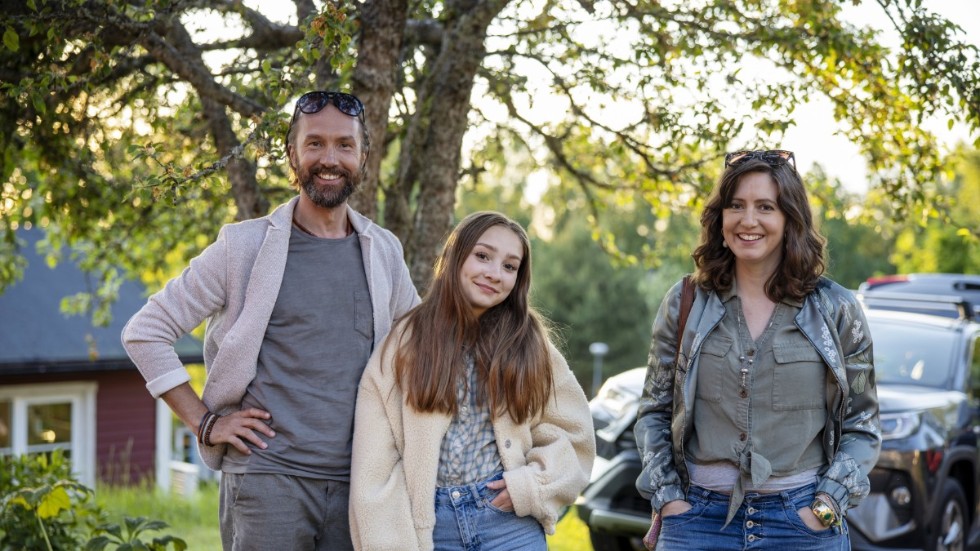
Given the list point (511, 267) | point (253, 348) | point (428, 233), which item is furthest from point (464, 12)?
point (253, 348)

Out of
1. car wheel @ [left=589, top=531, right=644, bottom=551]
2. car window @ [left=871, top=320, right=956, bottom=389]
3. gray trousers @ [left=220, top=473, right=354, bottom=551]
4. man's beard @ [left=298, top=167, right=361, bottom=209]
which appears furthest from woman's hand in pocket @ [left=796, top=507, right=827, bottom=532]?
car window @ [left=871, top=320, right=956, bottom=389]

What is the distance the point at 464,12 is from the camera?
545 centimetres

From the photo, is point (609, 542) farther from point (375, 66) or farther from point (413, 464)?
point (413, 464)

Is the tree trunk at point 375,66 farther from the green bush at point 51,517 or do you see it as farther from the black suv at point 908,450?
the black suv at point 908,450

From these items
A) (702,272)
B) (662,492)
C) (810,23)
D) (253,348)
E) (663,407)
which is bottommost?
(662,492)

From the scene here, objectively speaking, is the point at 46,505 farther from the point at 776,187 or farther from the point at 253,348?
the point at 776,187

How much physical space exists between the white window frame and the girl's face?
487 inches

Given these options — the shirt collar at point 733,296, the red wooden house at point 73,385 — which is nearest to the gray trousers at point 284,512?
the shirt collar at point 733,296

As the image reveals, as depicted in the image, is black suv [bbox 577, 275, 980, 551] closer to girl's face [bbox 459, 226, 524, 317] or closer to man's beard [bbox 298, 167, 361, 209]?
girl's face [bbox 459, 226, 524, 317]

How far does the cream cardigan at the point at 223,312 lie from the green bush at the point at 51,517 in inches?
53.3

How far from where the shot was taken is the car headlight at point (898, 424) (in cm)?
531

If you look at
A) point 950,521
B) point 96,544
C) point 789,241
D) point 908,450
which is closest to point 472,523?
point 789,241

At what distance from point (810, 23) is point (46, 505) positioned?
445cm

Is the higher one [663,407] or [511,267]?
[511,267]
